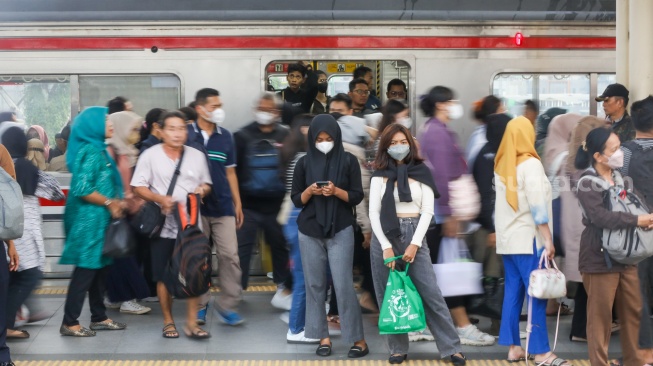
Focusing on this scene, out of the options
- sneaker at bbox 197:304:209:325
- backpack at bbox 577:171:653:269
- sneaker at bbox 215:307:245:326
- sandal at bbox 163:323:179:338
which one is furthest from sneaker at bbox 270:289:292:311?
backpack at bbox 577:171:653:269

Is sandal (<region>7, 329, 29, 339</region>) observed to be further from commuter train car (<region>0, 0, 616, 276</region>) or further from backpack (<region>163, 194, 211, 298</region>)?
commuter train car (<region>0, 0, 616, 276</region>)

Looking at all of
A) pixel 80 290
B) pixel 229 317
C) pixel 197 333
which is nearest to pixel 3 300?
pixel 80 290

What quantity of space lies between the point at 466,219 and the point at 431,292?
69 cm

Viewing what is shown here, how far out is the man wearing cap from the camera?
24.9 ft

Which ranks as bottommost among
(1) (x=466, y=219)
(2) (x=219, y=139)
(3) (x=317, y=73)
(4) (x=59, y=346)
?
(4) (x=59, y=346)

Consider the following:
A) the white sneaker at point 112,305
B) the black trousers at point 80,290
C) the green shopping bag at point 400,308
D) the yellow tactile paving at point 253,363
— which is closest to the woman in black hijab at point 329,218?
the yellow tactile paving at point 253,363

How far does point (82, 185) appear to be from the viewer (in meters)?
6.66

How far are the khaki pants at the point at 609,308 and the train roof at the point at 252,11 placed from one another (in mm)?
3801

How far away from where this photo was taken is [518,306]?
20.7ft

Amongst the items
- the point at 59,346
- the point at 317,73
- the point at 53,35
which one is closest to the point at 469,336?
the point at 59,346

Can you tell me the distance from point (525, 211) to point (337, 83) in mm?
4222

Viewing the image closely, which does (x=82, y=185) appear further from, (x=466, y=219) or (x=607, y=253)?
(x=607, y=253)

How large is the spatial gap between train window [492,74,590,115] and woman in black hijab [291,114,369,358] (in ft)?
10.3

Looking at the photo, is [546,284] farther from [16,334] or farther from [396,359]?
[16,334]
